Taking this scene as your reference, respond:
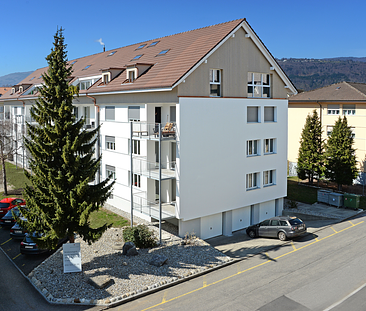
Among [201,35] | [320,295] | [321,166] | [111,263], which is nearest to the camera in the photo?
[320,295]

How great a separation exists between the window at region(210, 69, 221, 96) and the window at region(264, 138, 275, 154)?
5686 mm

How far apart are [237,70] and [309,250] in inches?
449

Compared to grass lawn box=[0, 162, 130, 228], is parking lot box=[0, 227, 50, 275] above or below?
below

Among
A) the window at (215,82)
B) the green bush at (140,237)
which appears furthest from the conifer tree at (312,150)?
the green bush at (140,237)

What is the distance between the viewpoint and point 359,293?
1424cm

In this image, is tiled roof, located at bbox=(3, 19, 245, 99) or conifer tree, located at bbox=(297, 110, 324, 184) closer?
tiled roof, located at bbox=(3, 19, 245, 99)

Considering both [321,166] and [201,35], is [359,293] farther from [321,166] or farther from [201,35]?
[321,166]

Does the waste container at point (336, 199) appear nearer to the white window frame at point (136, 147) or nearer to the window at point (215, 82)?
the window at point (215, 82)

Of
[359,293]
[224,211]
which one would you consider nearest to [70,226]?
[224,211]

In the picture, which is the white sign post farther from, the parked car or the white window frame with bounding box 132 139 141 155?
the white window frame with bounding box 132 139 141 155

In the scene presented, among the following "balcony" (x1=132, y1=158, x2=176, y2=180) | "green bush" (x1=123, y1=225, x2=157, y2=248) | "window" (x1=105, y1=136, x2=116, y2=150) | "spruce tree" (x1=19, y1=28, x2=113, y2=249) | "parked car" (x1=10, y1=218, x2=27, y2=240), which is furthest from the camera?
"window" (x1=105, y1=136, x2=116, y2=150)

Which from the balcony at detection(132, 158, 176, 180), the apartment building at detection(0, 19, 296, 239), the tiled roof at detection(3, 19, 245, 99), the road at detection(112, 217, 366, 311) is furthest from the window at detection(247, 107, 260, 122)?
the road at detection(112, 217, 366, 311)

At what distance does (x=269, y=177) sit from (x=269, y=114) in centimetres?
445

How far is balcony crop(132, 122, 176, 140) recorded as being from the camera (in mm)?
20078
